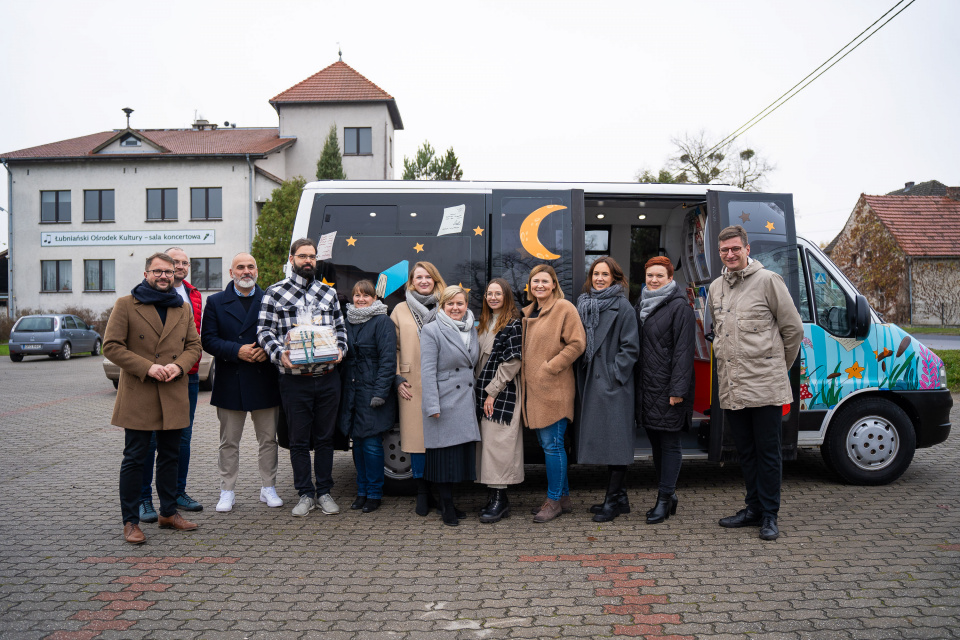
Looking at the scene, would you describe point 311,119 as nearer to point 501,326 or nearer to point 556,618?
point 501,326

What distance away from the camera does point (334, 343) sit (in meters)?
5.02

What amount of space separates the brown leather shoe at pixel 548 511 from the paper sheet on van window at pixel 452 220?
2343 millimetres

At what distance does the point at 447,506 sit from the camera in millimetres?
5000

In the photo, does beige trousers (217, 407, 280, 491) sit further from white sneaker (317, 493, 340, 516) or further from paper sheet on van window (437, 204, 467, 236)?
paper sheet on van window (437, 204, 467, 236)

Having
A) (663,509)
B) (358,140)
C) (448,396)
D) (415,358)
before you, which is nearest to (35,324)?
(358,140)

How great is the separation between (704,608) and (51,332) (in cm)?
A: 2507

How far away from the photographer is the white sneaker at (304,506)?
204 inches

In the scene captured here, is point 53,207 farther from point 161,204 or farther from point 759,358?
point 759,358

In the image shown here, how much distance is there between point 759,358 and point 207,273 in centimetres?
3146

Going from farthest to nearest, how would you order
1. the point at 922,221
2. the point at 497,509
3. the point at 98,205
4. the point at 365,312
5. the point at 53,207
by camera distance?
the point at 922,221 → the point at 53,207 → the point at 98,205 → the point at 365,312 → the point at 497,509

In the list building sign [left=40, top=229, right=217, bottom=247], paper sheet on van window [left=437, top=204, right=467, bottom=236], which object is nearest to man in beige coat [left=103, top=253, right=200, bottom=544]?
paper sheet on van window [left=437, top=204, right=467, bottom=236]

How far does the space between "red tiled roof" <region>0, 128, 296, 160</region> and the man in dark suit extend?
28608 millimetres

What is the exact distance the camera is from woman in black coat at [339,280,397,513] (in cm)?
512

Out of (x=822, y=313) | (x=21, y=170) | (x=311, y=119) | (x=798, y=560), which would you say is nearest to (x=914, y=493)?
(x=822, y=313)
